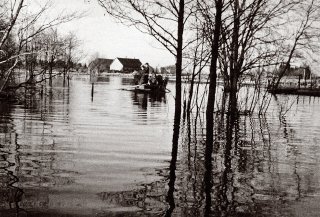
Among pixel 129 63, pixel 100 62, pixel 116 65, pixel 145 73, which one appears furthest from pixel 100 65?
pixel 145 73

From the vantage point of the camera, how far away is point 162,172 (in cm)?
842

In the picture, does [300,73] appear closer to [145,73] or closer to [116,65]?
[145,73]

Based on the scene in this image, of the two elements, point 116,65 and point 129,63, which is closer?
point 129,63

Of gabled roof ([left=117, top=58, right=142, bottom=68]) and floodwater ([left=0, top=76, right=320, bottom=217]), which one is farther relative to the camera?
Answer: gabled roof ([left=117, top=58, right=142, bottom=68])

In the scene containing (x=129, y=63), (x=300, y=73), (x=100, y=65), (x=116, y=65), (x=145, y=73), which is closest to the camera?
(x=145, y=73)

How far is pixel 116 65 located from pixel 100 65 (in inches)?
354

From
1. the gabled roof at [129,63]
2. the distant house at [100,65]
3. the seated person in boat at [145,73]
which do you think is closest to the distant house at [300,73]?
the seated person in boat at [145,73]

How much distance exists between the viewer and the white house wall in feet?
498

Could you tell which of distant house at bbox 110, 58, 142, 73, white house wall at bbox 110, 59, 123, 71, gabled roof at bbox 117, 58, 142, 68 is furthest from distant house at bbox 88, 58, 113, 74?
gabled roof at bbox 117, 58, 142, 68

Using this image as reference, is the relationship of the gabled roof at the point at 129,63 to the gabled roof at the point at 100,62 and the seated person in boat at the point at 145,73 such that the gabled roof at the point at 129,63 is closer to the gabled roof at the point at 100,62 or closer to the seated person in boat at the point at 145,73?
the gabled roof at the point at 100,62

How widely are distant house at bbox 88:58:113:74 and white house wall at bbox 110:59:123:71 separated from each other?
166 cm

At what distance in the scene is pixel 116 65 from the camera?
154875 mm

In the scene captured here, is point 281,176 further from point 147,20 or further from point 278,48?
point 278,48

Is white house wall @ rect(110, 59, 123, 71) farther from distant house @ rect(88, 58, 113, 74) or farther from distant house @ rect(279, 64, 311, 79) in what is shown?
distant house @ rect(279, 64, 311, 79)
